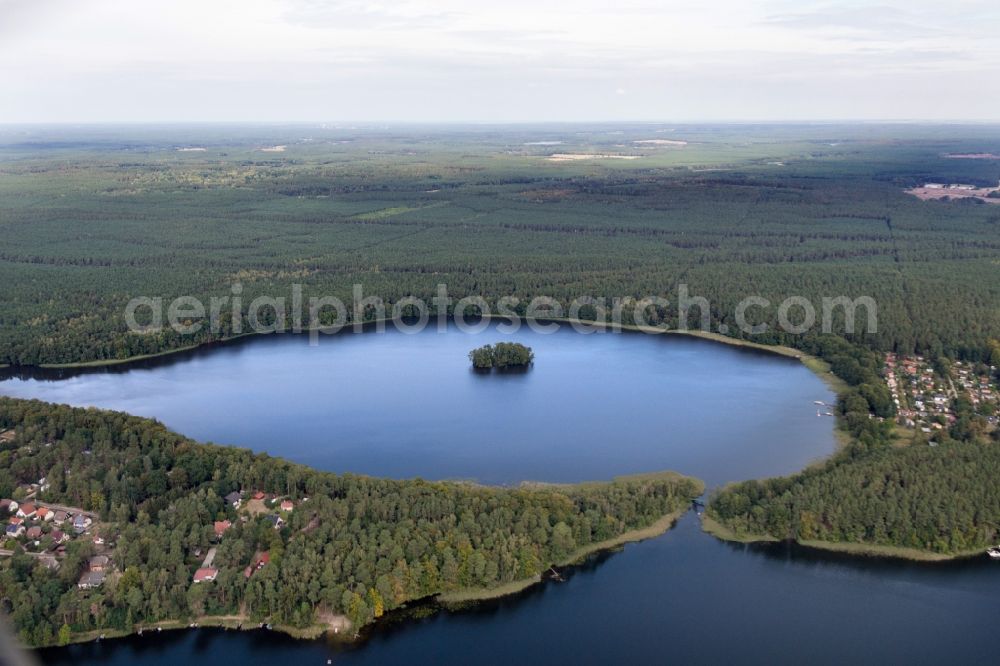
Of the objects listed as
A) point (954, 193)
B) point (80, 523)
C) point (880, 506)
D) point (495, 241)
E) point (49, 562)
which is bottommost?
point (49, 562)

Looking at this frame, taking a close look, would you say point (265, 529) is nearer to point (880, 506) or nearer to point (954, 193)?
point (880, 506)

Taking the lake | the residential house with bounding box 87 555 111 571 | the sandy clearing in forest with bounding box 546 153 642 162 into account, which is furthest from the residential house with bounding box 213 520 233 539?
the sandy clearing in forest with bounding box 546 153 642 162

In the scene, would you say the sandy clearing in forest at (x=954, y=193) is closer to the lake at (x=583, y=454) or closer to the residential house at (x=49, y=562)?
the lake at (x=583, y=454)

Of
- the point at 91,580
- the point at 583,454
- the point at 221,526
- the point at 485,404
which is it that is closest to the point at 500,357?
the point at 485,404

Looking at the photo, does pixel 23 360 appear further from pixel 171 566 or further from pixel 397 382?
pixel 171 566

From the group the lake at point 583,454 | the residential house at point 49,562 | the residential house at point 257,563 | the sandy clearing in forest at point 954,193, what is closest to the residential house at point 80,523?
the residential house at point 49,562

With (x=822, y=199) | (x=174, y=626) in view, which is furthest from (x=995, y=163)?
(x=174, y=626)
